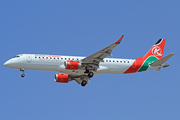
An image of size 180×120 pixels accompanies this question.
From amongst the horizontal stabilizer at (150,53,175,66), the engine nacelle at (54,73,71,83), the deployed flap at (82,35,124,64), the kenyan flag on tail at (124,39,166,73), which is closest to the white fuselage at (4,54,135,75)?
the deployed flap at (82,35,124,64)

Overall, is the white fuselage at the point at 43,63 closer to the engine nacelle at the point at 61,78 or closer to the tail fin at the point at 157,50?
the engine nacelle at the point at 61,78

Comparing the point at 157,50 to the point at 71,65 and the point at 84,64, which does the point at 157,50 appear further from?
the point at 71,65

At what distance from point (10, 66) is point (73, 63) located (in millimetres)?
9230

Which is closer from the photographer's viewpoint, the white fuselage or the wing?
the wing

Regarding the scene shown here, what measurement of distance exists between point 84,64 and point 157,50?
45.7 ft

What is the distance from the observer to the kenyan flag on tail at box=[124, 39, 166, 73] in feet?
186

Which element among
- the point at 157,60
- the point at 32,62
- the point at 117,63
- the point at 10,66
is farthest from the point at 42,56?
the point at 157,60

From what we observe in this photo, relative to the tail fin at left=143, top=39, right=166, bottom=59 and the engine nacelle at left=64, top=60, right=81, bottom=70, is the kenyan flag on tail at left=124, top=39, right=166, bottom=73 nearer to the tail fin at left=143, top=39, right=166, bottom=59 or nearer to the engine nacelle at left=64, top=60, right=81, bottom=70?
the tail fin at left=143, top=39, right=166, bottom=59

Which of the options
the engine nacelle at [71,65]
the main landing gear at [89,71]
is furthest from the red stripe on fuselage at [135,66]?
→ the engine nacelle at [71,65]

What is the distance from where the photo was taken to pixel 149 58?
2308 inches

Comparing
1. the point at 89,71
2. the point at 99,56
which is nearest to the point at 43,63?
the point at 89,71

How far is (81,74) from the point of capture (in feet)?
185

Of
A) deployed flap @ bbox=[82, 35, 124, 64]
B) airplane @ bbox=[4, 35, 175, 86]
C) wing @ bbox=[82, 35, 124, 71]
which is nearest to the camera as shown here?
deployed flap @ bbox=[82, 35, 124, 64]

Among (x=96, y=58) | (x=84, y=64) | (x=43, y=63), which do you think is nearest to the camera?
(x=43, y=63)
